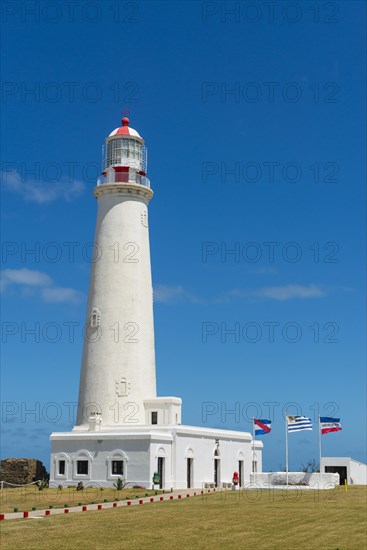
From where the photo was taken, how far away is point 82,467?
50438 mm

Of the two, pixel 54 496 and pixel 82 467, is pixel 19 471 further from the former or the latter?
pixel 54 496

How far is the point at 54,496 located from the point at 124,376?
10.8 metres

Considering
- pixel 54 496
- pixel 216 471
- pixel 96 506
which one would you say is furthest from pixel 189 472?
pixel 96 506

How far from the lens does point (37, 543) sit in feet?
75.2

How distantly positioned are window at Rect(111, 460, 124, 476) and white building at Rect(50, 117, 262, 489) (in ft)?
0.20

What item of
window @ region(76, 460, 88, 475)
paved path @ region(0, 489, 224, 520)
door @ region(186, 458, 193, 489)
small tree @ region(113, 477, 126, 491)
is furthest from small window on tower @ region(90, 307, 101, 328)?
paved path @ region(0, 489, 224, 520)

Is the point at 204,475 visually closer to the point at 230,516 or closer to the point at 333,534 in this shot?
the point at 230,516

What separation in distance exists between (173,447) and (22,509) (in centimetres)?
1674

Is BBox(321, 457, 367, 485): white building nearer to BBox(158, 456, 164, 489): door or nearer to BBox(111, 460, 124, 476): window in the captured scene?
BBox(158, 456, 164, 489): door

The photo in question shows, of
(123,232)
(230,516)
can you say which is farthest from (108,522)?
(123,232)

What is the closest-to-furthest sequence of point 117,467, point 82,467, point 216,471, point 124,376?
point 117,467
point 82,467
point 124,376
point 216,471

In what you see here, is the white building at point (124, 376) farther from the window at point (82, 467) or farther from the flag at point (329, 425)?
the flag at point (329, 425)

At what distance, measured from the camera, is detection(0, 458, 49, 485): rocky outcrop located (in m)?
54.3

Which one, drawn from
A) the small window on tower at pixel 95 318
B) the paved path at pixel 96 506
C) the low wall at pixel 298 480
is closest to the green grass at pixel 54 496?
the paved path at pixel 96 506
